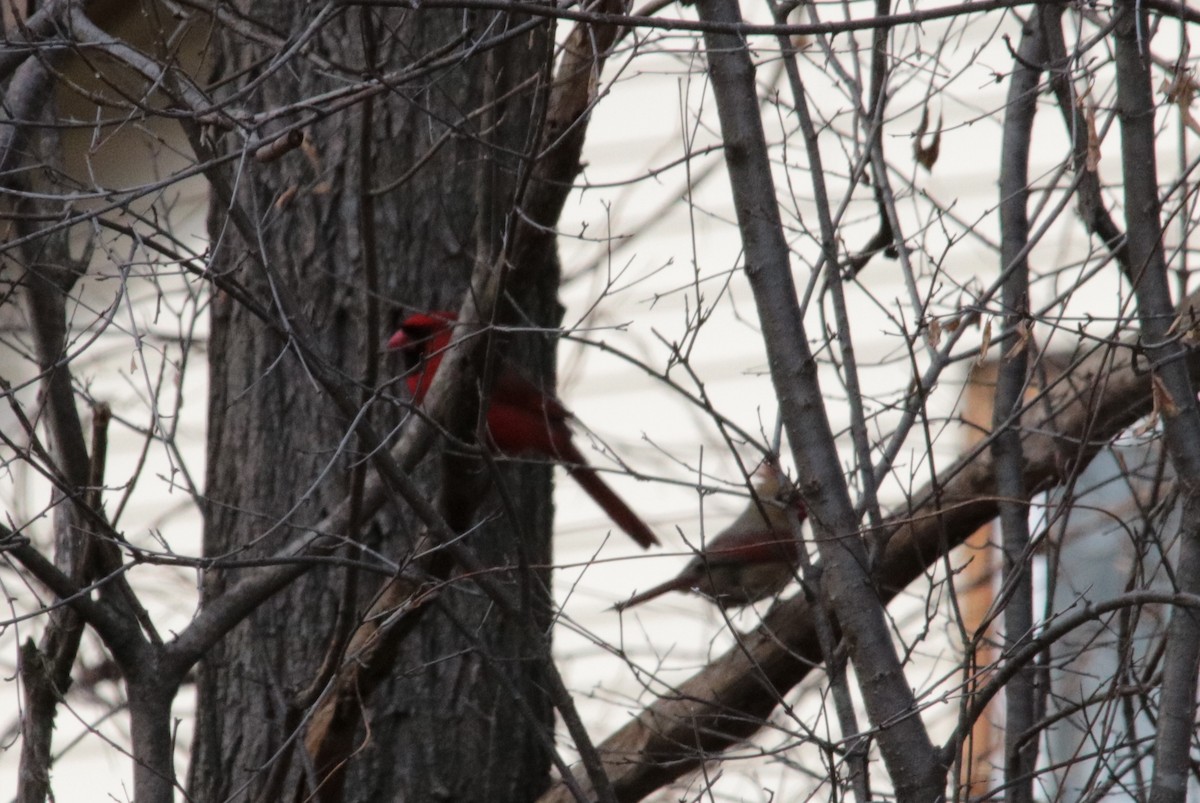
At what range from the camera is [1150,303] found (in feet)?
8.98

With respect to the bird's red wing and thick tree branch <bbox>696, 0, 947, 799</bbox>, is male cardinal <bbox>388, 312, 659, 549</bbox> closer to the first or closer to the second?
the bird's red wing

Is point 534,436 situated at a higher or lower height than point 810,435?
higher

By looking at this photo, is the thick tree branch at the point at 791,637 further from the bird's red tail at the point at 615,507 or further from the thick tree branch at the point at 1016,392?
the bird's red tail at the point at 615,507

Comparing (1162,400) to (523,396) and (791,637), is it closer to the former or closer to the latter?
(791,637)

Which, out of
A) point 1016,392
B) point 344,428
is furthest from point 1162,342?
point 344,428

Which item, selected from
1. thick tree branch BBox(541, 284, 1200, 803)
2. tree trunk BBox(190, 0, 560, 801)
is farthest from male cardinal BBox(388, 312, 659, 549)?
thick tree branch BBox(541, 284, 1200, 803)

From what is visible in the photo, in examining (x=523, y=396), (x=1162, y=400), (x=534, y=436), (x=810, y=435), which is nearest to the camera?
(x=1162, y=400)

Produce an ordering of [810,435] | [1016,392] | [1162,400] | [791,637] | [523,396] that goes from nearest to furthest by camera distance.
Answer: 1. [1162,400]
2. [810,435]
3. [1016,392]
4. [791,637]
5. [523,396]

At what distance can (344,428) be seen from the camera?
373 cm

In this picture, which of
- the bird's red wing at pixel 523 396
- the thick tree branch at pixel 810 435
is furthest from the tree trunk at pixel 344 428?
the thick tree branch at pixel 810 435

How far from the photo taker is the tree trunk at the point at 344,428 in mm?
3850

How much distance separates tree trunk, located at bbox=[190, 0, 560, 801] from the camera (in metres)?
3.85

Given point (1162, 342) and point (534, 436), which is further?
point (534, 436)

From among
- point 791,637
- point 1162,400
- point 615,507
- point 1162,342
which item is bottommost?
point 1162,400
